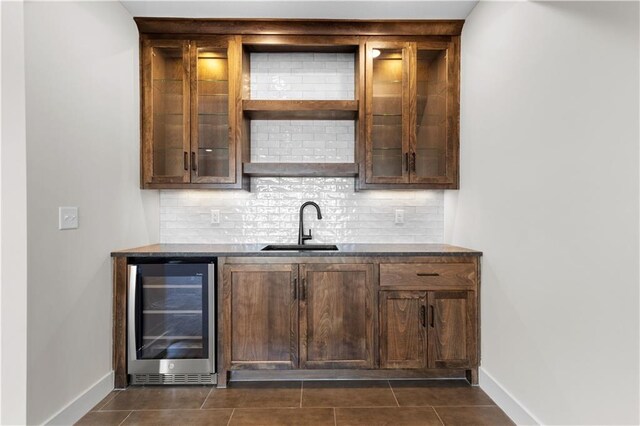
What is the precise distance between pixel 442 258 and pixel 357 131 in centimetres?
120

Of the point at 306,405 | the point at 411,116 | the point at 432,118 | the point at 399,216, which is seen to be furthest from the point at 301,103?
the point at 306,405

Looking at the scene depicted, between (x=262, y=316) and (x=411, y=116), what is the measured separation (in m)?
1.86

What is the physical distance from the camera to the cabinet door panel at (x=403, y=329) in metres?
2.47

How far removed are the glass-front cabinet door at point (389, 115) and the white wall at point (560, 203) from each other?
1.73 feet

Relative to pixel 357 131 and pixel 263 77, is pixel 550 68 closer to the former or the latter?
pixel 357 131

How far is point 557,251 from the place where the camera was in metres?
1.70

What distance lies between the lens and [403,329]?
2.48 metres

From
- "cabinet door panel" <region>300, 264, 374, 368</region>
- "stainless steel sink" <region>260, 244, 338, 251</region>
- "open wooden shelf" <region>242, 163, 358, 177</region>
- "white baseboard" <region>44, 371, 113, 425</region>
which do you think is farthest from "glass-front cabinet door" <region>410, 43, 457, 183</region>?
"white baseboard" <region>44, 371, 113, 425</region>

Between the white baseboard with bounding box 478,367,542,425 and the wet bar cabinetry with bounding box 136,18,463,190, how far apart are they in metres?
1.40

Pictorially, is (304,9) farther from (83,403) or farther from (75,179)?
(83,403)

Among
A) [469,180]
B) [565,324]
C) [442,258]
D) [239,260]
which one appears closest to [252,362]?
[239,260]

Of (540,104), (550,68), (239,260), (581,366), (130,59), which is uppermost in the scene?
(130,59)

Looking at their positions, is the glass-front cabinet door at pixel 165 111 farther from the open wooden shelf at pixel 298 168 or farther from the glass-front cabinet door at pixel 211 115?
the open wooden shelf at pixel 298 168

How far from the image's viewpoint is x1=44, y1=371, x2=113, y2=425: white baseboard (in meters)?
1.92
